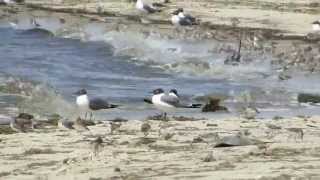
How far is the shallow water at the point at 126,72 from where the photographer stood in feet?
46.1

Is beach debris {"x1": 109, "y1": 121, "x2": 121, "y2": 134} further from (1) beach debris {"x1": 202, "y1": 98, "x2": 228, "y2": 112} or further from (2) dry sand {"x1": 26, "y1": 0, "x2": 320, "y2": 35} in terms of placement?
(2) dry sand {"x1": 26, "y1": 0, "x2": 320, "y2": 35}

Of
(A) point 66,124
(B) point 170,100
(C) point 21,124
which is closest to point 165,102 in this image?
(B) point 170,100

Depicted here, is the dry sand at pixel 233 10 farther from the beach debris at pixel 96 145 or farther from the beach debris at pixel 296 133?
the beach debris at pixel 96 145

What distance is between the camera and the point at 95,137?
9812 millimetres

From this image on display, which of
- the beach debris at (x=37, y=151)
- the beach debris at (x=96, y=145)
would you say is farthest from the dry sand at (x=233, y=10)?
the beach debris at (x=37, y=151)

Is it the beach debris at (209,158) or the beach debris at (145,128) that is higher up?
the beach debris at (209,158)

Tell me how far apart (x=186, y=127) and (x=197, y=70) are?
7.40 meters

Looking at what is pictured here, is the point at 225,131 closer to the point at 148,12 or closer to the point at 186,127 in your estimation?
the point at 186,127

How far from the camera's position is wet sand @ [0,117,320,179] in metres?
7.66

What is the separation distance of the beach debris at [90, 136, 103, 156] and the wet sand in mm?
27

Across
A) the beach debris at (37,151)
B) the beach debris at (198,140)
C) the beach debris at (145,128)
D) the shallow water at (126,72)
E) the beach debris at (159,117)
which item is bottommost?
the shallow water at (126,72)

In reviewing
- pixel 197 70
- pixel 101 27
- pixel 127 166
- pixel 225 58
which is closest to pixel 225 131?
pixel 127 166

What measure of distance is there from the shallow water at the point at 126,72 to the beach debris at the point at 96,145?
346 cm

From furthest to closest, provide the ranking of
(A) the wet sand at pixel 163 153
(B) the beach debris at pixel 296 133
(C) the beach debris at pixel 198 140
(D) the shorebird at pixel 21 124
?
1. (D) the shorebird at pixel 21 124
2. (B) the beach debris at pixel 296 133
3. (C) the beach debris at pixel 198 140
4. (A) the wet sand at pixel 163 153
